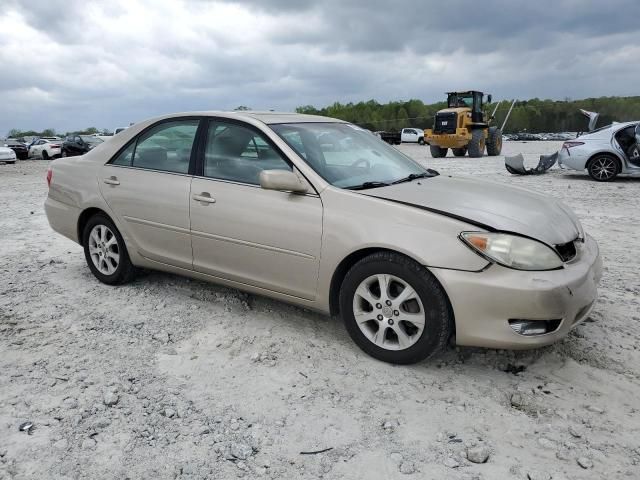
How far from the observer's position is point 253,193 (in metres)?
3.74

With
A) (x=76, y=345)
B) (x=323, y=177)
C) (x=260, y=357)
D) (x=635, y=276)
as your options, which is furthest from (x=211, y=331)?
(x=635, y=276)

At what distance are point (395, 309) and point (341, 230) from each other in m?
0.58

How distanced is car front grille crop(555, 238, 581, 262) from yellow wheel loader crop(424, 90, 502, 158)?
65.4 ft

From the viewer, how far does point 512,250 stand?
299cm

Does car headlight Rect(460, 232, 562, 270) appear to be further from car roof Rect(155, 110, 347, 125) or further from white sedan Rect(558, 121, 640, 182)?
white sedan Rect(558, 121, 640, 182)

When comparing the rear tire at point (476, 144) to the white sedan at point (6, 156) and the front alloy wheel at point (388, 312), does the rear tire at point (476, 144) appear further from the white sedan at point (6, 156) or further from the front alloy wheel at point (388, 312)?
the front alloy wheel at point (388, 312)

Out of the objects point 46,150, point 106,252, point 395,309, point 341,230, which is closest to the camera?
point 395,309

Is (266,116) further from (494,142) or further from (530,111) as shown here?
(530,111)

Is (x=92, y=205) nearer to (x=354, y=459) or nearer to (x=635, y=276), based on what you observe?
(x=354, y=459)

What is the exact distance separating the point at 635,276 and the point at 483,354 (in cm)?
240

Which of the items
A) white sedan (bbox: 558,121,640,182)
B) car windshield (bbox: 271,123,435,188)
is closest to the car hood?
car windshield (bbox: 271,123,435,188)

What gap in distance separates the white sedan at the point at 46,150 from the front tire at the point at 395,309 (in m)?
31.2

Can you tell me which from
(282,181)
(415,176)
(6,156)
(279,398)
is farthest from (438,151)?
(279,398)

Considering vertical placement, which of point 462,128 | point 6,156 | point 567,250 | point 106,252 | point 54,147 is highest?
point 462,128
